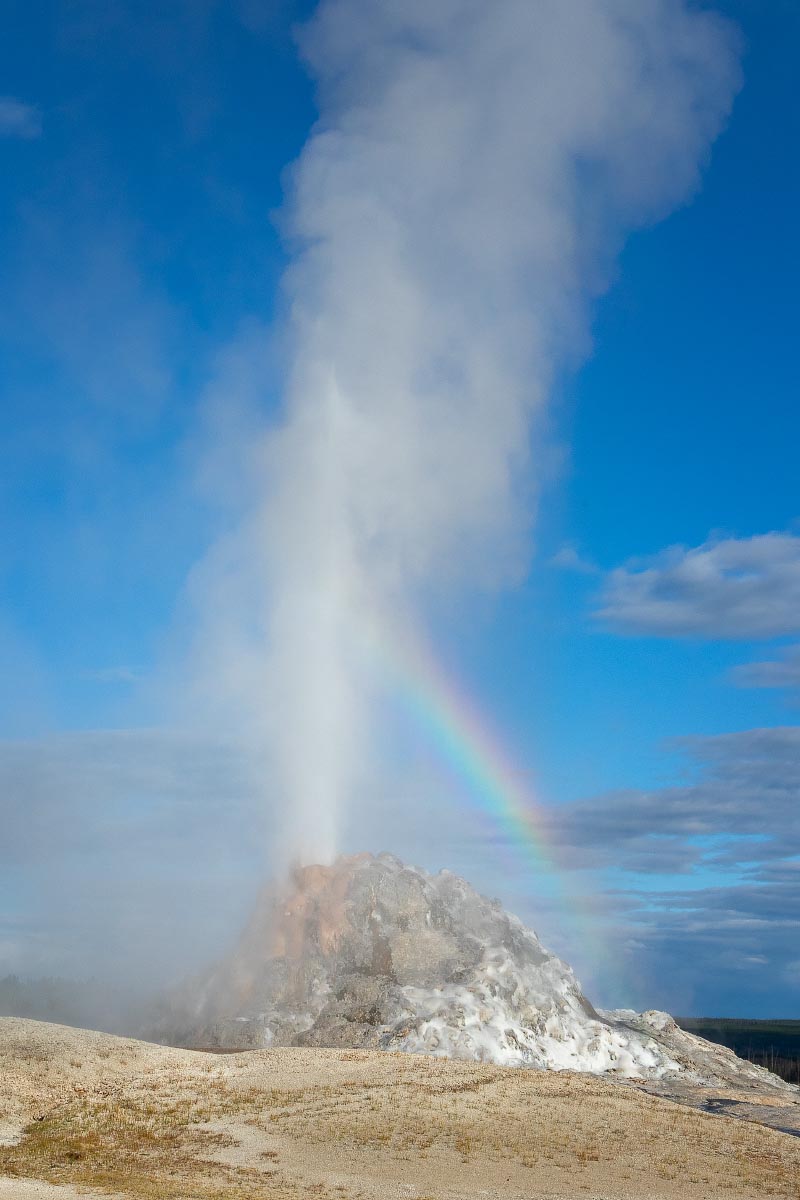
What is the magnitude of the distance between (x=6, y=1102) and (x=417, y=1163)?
2375 cm

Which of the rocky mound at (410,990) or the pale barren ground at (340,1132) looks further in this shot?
the rocky mound at (410,990)

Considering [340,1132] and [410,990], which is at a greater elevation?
[410,990]

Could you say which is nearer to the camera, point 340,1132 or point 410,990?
point 340,1132

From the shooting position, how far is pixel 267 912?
4373 inches

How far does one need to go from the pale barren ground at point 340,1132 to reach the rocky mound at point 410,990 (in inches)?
658

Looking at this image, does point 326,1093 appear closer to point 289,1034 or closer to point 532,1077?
point 532,1077

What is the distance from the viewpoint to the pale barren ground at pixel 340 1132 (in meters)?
43.4

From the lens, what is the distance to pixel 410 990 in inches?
3625

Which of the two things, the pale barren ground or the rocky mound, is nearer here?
the pale barren ground

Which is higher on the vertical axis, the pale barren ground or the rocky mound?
the rocky mound

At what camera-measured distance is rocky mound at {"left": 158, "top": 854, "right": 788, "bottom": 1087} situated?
8619cm

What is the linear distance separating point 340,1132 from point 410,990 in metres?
41.7

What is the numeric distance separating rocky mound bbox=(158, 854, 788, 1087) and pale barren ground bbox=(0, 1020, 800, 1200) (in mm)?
16708

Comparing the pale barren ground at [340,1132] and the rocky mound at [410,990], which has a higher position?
the rocky mound at [410,990]
